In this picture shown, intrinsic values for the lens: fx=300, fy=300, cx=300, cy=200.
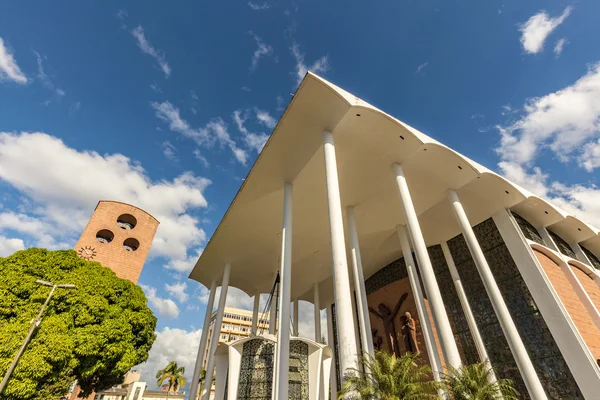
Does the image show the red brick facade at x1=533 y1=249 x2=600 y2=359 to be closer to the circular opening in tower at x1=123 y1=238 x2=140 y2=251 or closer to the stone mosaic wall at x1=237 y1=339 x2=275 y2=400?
the stone mosaic wall at x1=237 y1=339 x2=275 y2=400

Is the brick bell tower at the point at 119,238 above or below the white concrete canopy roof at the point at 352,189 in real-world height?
above

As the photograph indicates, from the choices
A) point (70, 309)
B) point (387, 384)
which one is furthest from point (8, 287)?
point (387, 384)

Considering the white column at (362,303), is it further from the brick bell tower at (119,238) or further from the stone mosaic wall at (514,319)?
the brick bell tower at (119,238)

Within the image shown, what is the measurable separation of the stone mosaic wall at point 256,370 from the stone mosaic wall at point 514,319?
899cm

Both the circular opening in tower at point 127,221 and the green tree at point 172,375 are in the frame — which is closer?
the circular opening in tower at point 127,221

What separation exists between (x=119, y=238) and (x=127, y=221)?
6.70 feet

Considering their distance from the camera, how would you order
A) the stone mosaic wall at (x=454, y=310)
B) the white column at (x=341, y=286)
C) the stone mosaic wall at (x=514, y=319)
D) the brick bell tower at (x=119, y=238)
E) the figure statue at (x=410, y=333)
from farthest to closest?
the brick bell tower at (x=119, y=238), the figure statue at (x=410, y=333), the stone mosaic wall at (x=454, y=310), the stone mosaic wall at (x=514, y=319), the white column at (x=341, y=286)

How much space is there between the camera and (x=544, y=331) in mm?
10727

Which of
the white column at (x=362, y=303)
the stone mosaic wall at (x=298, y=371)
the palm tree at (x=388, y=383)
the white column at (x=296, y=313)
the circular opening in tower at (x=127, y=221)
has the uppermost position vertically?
the circular opening in tower at (x=127, y=221)

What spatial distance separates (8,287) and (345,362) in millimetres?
12100

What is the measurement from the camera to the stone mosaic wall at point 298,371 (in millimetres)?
9135

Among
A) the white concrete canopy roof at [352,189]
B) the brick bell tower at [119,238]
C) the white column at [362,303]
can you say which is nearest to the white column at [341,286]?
the white concrete canopy roof at [352,189]

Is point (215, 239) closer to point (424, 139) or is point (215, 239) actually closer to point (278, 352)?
point (278, 352)

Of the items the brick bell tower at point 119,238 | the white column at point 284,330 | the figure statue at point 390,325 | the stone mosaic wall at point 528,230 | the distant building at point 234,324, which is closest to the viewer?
the white column at point 284,330
